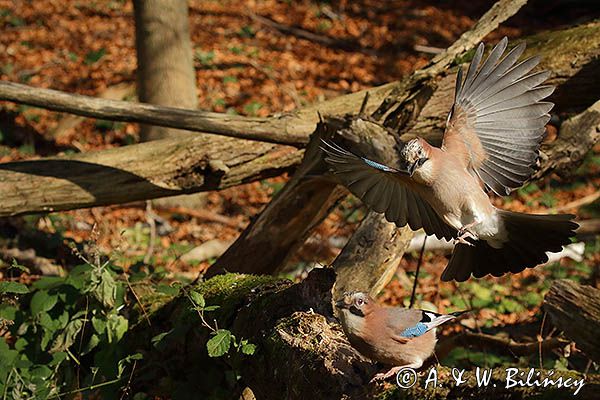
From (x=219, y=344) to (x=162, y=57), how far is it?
5.84 metres

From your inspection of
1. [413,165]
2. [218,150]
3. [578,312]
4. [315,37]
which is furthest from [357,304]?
[315,37]

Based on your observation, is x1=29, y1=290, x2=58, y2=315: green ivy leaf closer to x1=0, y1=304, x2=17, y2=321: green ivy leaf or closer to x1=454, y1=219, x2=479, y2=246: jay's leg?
x1=0, y1=304, x2=17, y2=321: green ivy leaf

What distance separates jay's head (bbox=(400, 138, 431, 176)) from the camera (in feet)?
11.6

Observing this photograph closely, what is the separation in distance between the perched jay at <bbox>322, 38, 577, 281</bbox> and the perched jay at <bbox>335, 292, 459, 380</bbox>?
649 mm

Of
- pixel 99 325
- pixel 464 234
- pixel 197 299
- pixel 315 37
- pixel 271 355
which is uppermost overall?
pixel 315 37

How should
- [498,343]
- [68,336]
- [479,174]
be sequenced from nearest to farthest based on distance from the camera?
[479,174], [68,336], [498,343]

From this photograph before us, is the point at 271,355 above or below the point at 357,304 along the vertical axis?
below

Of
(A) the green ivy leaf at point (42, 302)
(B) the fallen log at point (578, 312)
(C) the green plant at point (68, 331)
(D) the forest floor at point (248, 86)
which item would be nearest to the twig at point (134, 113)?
(D) the forest floor at point (248, 86)

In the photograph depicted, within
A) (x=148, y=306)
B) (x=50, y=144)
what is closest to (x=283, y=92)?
(x=50, y=144)

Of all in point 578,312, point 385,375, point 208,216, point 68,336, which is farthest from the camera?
point 208,216

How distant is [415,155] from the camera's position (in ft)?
11.6

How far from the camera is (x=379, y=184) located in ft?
13.2

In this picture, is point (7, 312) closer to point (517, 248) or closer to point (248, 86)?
point (517, 248)

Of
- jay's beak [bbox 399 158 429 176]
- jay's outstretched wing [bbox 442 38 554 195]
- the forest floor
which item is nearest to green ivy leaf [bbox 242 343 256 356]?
jay's beak [bbox 399 158 429 176]
